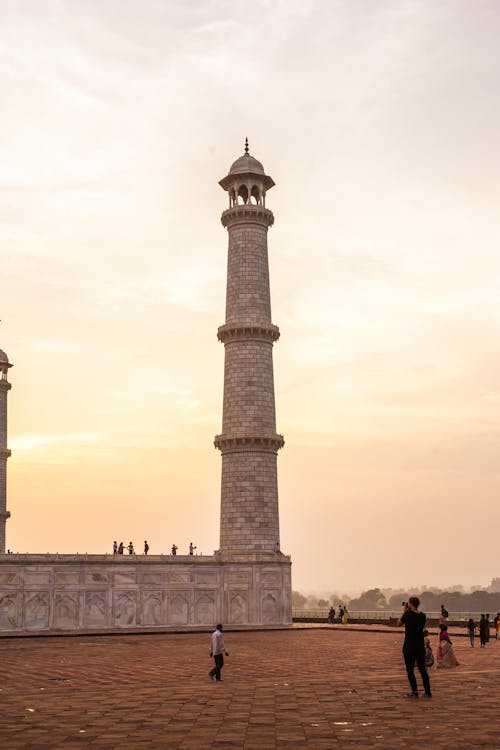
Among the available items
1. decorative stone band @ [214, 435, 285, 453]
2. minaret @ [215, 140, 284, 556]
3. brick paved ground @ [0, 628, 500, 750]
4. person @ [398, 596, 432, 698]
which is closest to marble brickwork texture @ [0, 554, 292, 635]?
minaret @ [215, 140, 284, 556]

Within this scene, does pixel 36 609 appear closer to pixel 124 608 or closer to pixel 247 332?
pixel 124 608

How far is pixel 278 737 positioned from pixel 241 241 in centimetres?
3841

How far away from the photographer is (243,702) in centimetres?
1513

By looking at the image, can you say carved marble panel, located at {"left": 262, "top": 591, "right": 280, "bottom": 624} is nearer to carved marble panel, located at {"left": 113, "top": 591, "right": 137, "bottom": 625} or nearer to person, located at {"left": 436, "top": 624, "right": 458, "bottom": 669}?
carved marble panel, located at {"left": 113, "top": 591, "right": 137, "bottom": 625}

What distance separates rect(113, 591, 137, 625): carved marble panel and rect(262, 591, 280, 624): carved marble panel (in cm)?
675

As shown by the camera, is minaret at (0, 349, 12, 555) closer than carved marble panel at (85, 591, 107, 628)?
No

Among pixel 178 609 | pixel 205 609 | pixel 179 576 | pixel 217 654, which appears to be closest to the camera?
pixel 217 654

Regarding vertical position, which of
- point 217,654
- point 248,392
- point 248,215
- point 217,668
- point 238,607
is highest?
point 248,215

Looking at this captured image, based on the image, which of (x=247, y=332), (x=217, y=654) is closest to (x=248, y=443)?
(x=247, y=332)

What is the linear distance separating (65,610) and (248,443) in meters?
12.2

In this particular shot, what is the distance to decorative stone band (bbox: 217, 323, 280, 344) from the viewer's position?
46.2 meters

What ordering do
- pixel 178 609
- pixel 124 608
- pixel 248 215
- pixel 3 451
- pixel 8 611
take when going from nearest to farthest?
pixel 8 611 < pixel 124 608 < pixel 178 609 < pixel 248 215 < pixel 3 451

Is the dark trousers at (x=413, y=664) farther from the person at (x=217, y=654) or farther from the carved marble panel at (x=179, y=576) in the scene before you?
the carved marble panel at (x=179, y=576)

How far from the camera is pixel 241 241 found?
4788 cm
